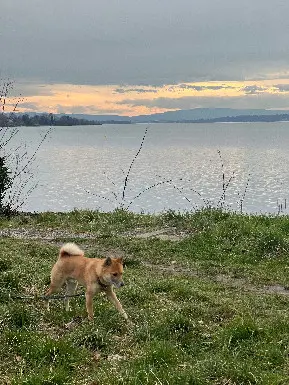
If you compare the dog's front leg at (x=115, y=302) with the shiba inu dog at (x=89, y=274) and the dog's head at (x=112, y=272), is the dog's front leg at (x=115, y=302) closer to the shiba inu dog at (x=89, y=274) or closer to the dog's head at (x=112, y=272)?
the shiba inu dog at (x=89, y=274)

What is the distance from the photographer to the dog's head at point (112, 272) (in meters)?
7.52

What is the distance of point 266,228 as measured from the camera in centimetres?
1442

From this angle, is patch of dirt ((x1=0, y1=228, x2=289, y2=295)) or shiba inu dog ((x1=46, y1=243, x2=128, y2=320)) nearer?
shiba inu dog ((x1=46, y1=243, x2=128, y2=320))

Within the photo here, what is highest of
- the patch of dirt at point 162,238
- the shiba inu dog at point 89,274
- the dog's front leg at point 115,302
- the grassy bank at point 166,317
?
the shiba inu dog at point 89,274

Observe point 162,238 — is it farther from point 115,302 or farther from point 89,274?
point 89,274

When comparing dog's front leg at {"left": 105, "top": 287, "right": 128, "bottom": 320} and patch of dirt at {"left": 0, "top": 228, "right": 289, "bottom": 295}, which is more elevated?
dog's front leg at {"left": 105, "top": 287, "right": 128, "bottom": 320}

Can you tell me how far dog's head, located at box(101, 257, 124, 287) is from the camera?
24.7 feet

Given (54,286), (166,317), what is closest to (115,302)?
(166,317)

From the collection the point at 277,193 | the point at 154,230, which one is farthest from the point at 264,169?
the point at 154,230

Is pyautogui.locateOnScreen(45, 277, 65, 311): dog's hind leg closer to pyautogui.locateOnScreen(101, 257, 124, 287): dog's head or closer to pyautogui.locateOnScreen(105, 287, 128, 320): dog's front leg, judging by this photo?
pyautogui.locateOnScreen(105, 287, 128, 320): dog's front leg

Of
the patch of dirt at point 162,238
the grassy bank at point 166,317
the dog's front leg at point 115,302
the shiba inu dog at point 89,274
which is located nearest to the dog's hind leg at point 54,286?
the shiba inu dog at point 89,274

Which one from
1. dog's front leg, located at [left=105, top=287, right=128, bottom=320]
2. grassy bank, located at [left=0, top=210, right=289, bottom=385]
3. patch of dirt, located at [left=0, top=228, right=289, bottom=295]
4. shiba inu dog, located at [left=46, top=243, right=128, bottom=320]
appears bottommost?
patch of dirt, located at [left=0, top=228, right=289, bottom=295]

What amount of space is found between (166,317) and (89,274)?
4.18 feet

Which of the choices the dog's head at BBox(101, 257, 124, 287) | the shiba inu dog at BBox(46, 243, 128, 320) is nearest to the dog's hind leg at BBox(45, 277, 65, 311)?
the shiba inu dog at BBox(46, 243, 128, 320)
